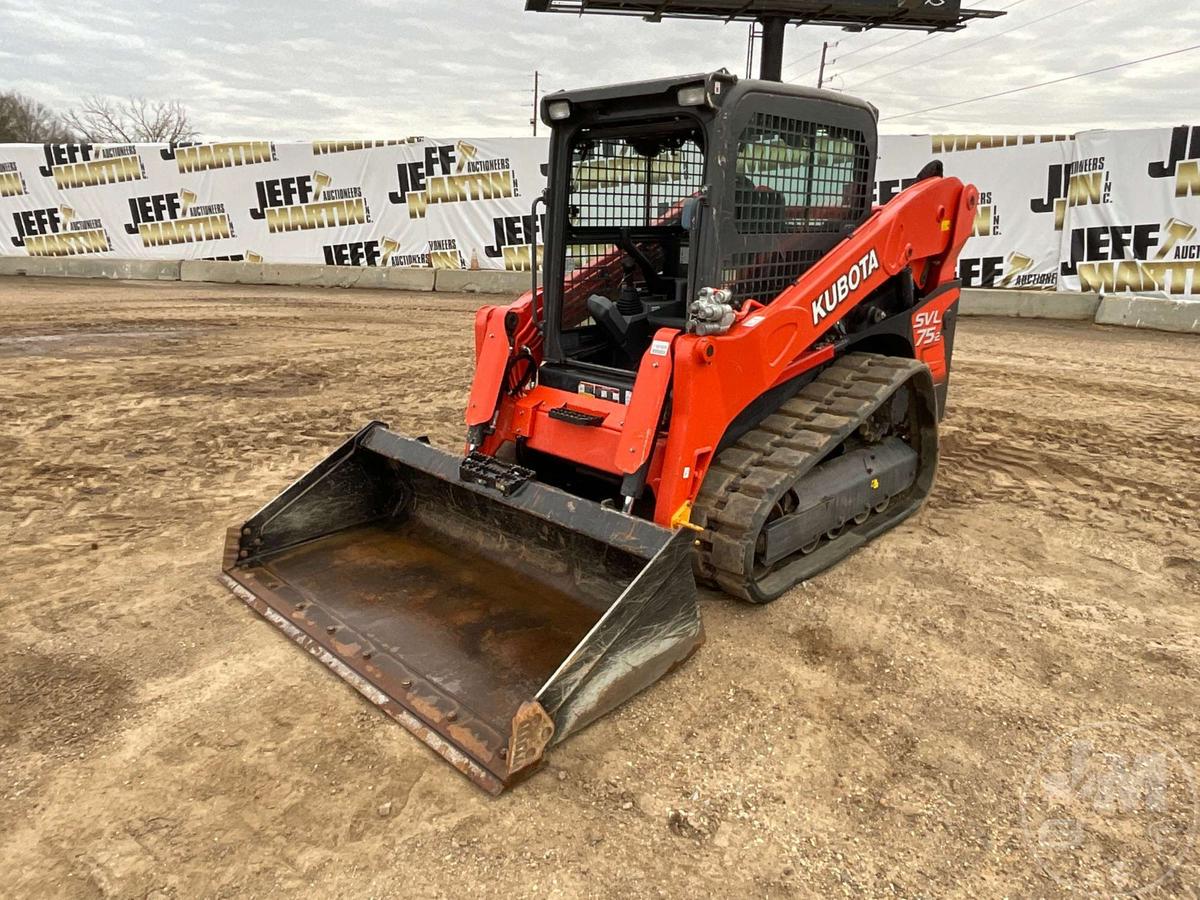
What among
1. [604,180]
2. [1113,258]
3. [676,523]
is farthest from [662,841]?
[1113,258]

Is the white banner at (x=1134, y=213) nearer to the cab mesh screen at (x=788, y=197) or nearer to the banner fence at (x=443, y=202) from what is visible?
the banner fence at (x=443, y=202)

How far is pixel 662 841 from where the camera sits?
2.26 metres

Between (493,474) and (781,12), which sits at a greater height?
(781,12)

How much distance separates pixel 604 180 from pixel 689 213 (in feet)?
3.26

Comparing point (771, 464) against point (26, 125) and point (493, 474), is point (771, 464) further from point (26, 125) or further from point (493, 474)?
point (26, 125)

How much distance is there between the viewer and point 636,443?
3277 millimetres

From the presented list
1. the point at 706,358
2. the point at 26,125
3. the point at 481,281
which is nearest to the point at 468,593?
the point at 706,358

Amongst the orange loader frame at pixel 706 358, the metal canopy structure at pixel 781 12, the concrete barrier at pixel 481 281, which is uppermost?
the metal canopy structure at pixel 781 12

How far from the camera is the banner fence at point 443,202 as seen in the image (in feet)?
38.9

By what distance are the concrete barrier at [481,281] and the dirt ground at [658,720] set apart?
1046 cm

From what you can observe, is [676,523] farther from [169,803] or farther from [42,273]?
[42,273]

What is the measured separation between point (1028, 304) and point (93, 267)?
1858cm

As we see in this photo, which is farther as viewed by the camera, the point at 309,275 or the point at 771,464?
the point at 309,275

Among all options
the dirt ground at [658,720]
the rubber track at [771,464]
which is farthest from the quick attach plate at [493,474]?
the dirt ground at [658,720]
